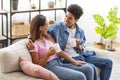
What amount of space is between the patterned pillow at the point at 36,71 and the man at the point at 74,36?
0.50 meters

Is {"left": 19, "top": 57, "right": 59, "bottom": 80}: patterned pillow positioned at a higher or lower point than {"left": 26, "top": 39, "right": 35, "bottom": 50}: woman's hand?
lower

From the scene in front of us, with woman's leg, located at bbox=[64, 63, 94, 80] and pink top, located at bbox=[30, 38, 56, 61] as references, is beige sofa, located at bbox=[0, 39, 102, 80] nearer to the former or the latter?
pink top, located at bbox=[30, 38, 56, 61]

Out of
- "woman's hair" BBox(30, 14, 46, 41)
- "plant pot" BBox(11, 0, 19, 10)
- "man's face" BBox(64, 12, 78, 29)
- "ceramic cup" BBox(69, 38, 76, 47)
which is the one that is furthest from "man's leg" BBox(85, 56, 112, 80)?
"plant pot" BBox(11, 0, 19, 10)

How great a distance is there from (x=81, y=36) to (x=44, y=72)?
895 mm

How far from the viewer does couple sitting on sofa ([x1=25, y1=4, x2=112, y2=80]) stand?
2.36m

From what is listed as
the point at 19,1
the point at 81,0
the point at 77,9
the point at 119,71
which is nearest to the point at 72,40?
the point at 77,9

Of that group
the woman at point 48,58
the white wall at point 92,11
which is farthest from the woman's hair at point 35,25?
the white wall at point 92,11

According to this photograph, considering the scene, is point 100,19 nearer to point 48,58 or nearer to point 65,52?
point 65,52

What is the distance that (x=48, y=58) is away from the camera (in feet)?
7.82

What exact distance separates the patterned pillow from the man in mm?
500

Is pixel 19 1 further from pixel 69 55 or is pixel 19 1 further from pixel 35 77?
pixel 35 77

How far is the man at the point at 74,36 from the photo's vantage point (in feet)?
8.83

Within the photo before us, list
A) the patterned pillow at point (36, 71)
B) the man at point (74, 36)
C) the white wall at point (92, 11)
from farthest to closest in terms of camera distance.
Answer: the white wall at point (92, 11)
the man at point (74, 36)
the patterned pillow at point (36, 71)

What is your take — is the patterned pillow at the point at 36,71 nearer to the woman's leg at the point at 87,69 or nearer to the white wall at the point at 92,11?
the woman's leg at the point at 87,69
